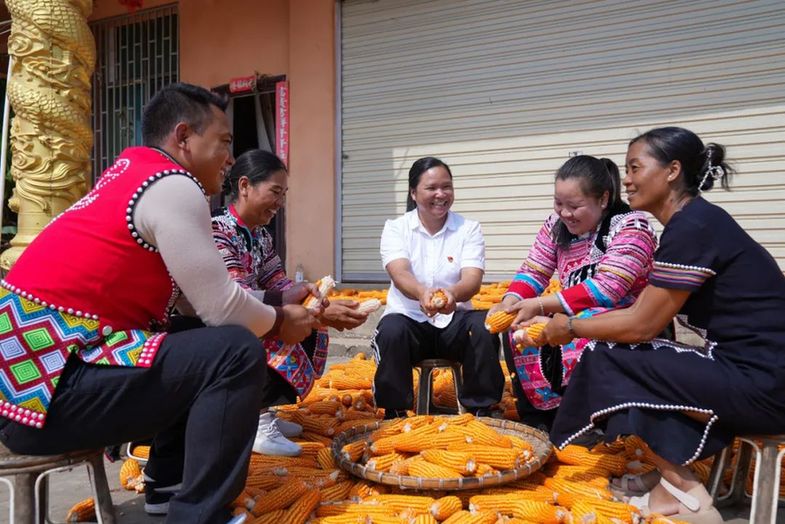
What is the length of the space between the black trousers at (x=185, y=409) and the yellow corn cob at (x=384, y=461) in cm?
73

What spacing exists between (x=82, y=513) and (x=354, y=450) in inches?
46.5

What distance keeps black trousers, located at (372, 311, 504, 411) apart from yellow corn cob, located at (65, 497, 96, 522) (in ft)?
5.06

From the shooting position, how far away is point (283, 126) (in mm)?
8617

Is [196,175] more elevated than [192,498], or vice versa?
[196,175]

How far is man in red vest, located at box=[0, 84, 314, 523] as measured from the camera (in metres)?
1.94

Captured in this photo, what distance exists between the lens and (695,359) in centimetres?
238

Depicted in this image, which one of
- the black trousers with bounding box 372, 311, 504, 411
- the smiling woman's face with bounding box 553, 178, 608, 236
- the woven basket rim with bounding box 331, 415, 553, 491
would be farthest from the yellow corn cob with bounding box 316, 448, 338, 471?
the smiling woman's face with bounding box 553, 178, 608, 236

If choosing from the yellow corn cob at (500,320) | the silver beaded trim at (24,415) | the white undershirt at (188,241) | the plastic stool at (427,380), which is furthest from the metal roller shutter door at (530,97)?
the silver beaded trim at (24,415)

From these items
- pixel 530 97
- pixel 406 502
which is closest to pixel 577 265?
pixel 406 502

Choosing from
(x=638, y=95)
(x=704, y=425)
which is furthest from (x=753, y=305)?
(x=638, y=95)

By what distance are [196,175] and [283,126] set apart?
6536mm

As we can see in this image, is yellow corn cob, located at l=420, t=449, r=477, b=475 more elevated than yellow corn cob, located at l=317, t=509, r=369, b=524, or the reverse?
yellow corn cob, located at l=420, t=449, r=477, b=475

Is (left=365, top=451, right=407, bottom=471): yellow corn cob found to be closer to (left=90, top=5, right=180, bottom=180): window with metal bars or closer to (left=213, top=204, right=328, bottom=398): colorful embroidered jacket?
(left=213, top=204, right=328, bottom=398): colorful embroidered jacket

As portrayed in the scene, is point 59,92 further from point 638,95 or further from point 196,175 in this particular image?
point 638,95
